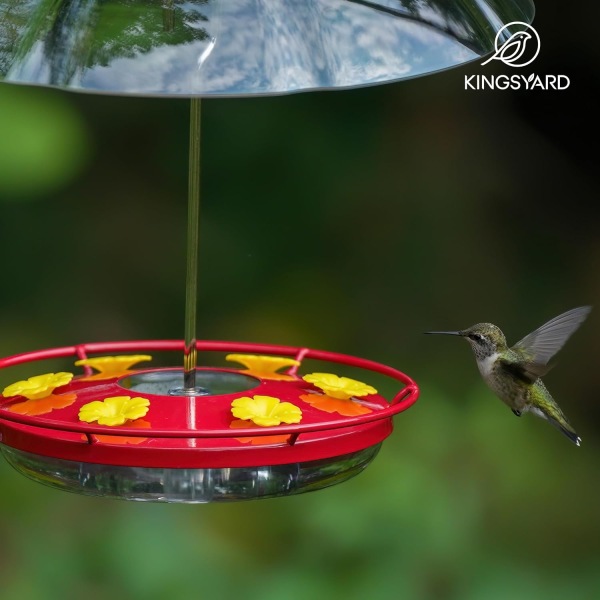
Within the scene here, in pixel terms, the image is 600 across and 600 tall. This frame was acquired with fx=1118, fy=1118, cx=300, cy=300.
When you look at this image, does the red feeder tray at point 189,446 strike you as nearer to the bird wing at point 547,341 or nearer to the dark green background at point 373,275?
the bird wing at point 547,341

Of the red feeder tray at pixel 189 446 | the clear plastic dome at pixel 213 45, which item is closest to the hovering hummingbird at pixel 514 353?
the red feeder tray at pixel 189 446

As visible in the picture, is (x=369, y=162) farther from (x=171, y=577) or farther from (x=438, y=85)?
(x=171, y=577)

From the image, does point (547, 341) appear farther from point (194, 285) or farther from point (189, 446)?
point (189, 446)

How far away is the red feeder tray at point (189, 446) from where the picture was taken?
2.03 metres

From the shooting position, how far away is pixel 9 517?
4270 millimetres

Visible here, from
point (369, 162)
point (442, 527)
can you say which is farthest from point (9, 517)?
point (369, 162)

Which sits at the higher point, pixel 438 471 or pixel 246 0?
pixel 246 0

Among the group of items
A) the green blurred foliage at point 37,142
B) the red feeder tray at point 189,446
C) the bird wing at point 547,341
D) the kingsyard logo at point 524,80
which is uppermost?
the kingsyard logo at point 524,80

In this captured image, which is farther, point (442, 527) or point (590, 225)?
point (590, 225)

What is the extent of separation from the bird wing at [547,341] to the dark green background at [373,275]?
4.58 ft

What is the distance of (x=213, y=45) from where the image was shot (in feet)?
5.64

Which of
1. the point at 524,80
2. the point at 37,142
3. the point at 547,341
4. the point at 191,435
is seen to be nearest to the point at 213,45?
the point at 191,435

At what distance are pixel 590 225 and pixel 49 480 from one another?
10.4ft

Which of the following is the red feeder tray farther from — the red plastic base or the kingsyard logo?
the kingsyard logo
